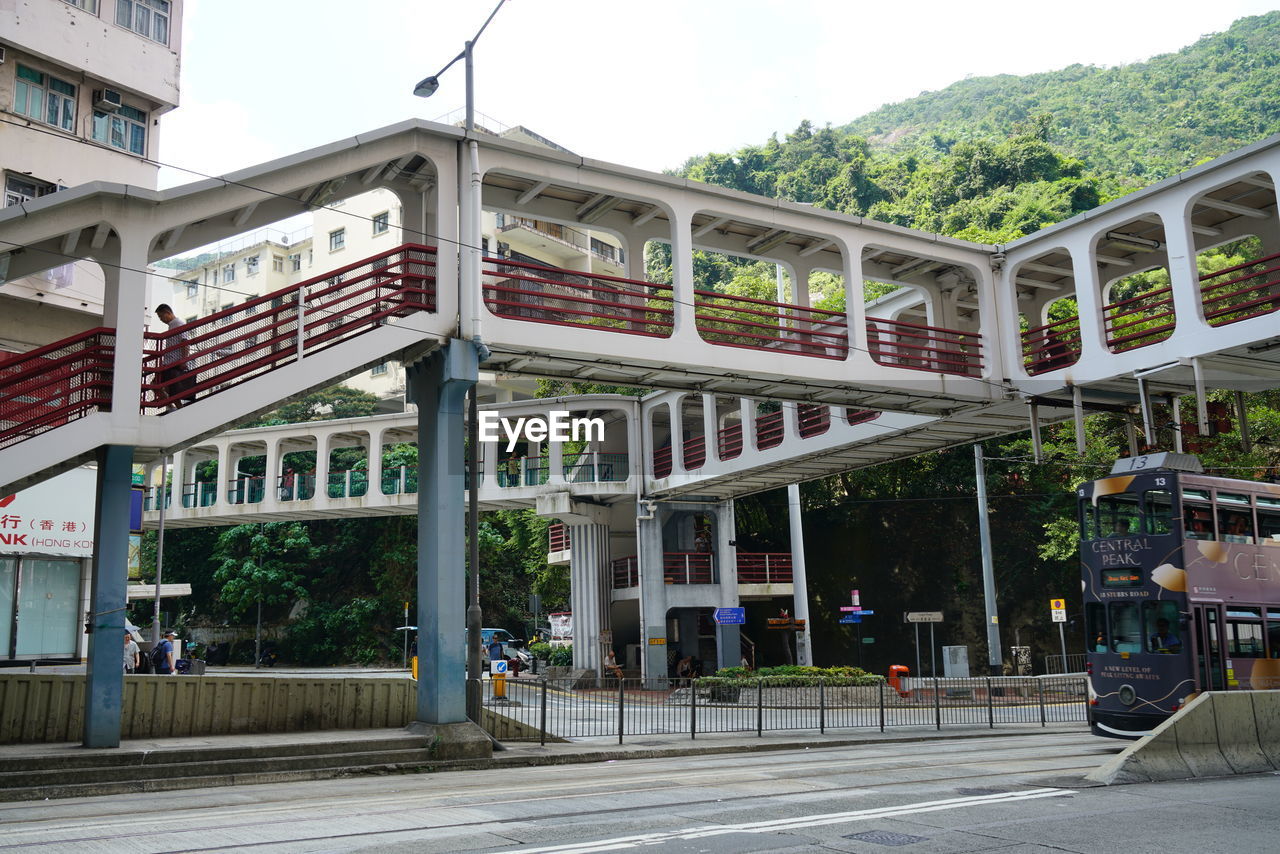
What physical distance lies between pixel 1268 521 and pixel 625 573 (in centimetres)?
2447

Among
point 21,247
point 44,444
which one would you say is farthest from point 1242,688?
point 21,247

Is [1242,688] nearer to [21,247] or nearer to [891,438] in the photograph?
[891,438]

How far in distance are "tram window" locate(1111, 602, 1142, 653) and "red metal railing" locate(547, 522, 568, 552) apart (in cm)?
2554

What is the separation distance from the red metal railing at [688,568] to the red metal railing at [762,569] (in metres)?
2.36

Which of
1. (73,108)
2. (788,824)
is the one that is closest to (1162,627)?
(788,824)

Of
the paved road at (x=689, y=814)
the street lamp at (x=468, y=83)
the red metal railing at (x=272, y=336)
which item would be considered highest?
the street lamp at (x=468, y=83)

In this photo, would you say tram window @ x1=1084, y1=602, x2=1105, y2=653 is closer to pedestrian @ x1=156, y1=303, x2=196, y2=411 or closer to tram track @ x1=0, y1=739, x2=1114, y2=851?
tram track @ x1=0, y1=739, x2=1114, y2=851

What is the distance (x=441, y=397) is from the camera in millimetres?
17875

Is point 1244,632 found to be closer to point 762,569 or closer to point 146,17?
point 762,569

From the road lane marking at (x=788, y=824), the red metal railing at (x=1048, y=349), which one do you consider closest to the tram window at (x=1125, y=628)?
the red metal railing at (x=1048, y=349)

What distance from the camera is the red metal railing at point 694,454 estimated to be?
36438 millimetres

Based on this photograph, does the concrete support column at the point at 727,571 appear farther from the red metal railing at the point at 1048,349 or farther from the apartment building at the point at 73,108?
the apartment building at the point at 73,108

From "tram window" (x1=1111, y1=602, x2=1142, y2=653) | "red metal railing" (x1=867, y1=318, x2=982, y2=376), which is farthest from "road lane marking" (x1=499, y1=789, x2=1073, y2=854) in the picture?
"red metal railing" (x1=867, y1=318, x2=982, y2=376)

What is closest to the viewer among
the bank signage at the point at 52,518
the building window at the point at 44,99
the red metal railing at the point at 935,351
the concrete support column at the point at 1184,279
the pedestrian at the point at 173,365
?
the pedestrian at the point at 173,365
